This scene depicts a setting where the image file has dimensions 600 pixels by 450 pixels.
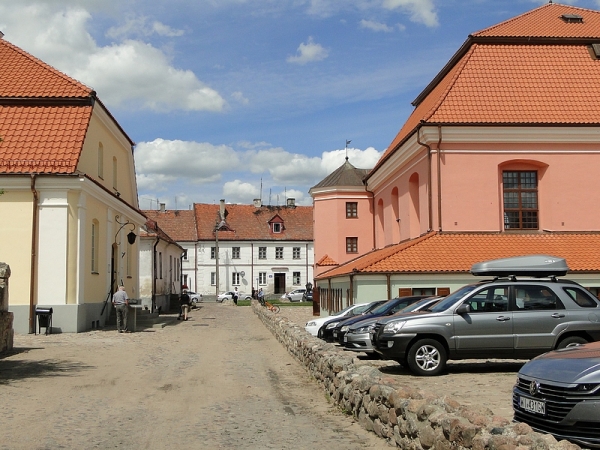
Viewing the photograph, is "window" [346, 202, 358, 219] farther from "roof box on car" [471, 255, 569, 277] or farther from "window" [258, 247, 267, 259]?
"window" [258, 247, 267, 259]

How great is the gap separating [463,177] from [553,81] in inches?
224

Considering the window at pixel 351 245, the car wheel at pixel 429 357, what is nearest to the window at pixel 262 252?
the window at pixel 351 245

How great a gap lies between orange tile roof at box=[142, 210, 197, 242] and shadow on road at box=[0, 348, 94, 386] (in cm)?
6590

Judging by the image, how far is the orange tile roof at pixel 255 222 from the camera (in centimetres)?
8231

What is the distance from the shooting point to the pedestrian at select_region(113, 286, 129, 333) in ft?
80.0

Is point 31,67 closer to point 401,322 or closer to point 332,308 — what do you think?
point 332,308

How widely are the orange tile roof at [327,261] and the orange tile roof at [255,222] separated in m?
37.9

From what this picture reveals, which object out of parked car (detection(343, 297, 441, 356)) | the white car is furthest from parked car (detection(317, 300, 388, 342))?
parked car (detection(343, 297, 441, 356))

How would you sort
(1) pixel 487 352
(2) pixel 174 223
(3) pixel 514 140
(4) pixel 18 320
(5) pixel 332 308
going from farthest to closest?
(2) pixel 174 223 < (5) pixel 332 308 < (3) pixel 514 140 < (4) pixel 18 320 < (1) pixel 487 352

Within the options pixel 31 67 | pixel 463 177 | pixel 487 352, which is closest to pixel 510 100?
pixel 463 177

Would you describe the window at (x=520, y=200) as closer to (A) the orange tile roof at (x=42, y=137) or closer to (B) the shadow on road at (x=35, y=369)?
(A) the orange tile roof at (x=42, y=137)

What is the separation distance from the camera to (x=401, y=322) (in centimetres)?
1298

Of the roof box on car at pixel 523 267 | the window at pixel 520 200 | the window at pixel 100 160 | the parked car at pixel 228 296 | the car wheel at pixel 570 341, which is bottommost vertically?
the parked car at pixel 228 296

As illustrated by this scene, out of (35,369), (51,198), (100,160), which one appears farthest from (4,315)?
(100,160)
